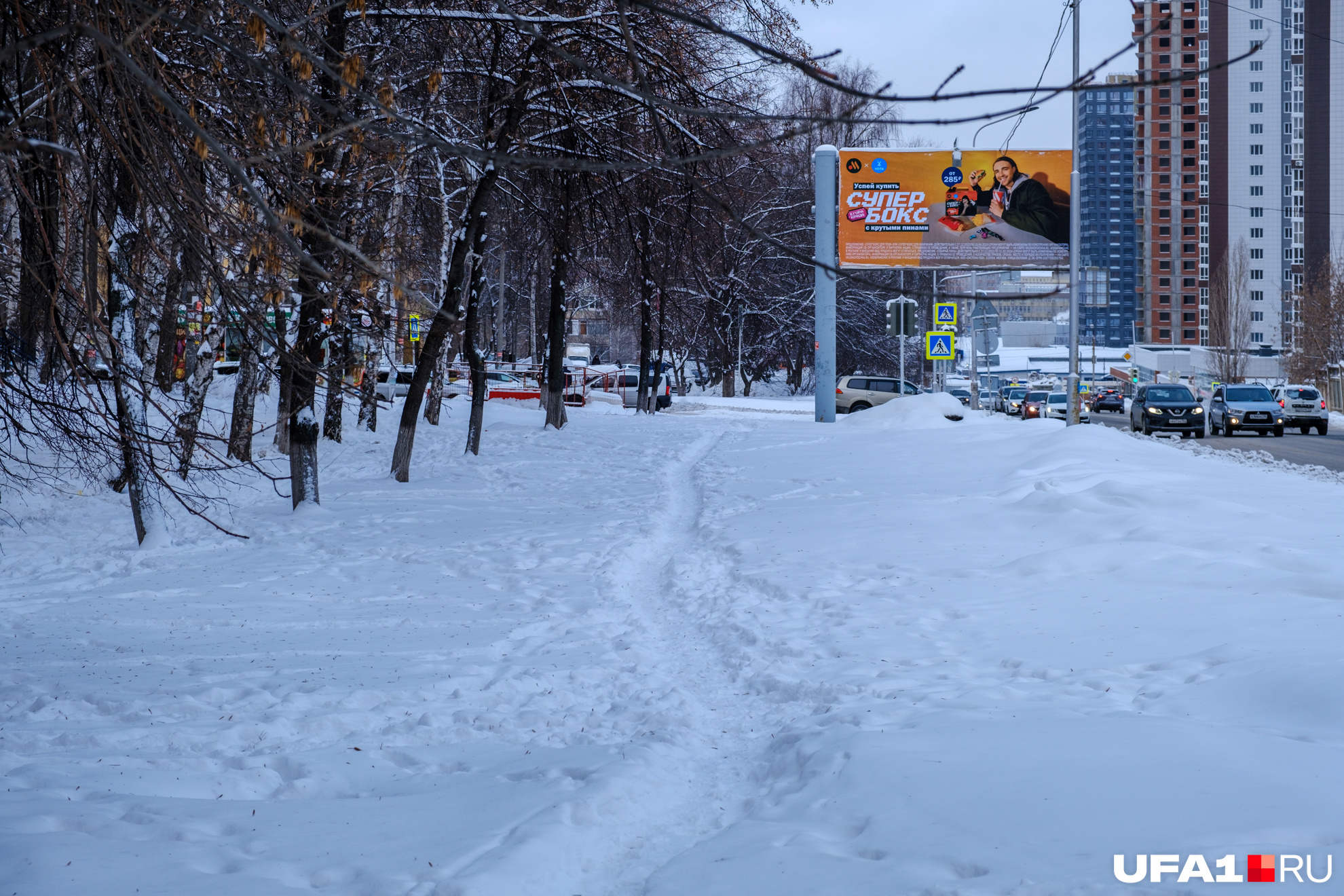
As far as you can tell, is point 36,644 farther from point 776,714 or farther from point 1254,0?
point 1254,0

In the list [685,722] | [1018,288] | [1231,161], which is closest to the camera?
[685,722]

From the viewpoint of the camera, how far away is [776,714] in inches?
219

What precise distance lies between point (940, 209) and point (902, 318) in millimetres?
7621

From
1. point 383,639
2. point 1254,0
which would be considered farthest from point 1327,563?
point 1254,0

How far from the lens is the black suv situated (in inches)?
1244

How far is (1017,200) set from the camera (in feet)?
102

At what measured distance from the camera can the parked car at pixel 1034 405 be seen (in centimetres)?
4394

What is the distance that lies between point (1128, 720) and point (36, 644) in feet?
21.5

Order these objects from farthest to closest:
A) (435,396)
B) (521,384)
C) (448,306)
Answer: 1. (521,384)
2. (435,396)
3. (448,306)

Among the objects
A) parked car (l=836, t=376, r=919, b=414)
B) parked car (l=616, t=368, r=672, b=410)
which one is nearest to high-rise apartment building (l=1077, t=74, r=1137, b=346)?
parked car (l=616, t=368, r=672, b=410)

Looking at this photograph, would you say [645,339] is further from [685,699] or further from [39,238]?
[39,238]

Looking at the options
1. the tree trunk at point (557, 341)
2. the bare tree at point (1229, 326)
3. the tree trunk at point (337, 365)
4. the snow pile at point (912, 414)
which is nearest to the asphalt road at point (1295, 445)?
the snow pile at point (912, 414)

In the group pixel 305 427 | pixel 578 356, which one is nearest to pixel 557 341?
pixel 305 427

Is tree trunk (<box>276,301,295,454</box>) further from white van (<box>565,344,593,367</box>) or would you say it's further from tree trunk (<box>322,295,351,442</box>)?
white van (<box>565,344,593,367</box>)
